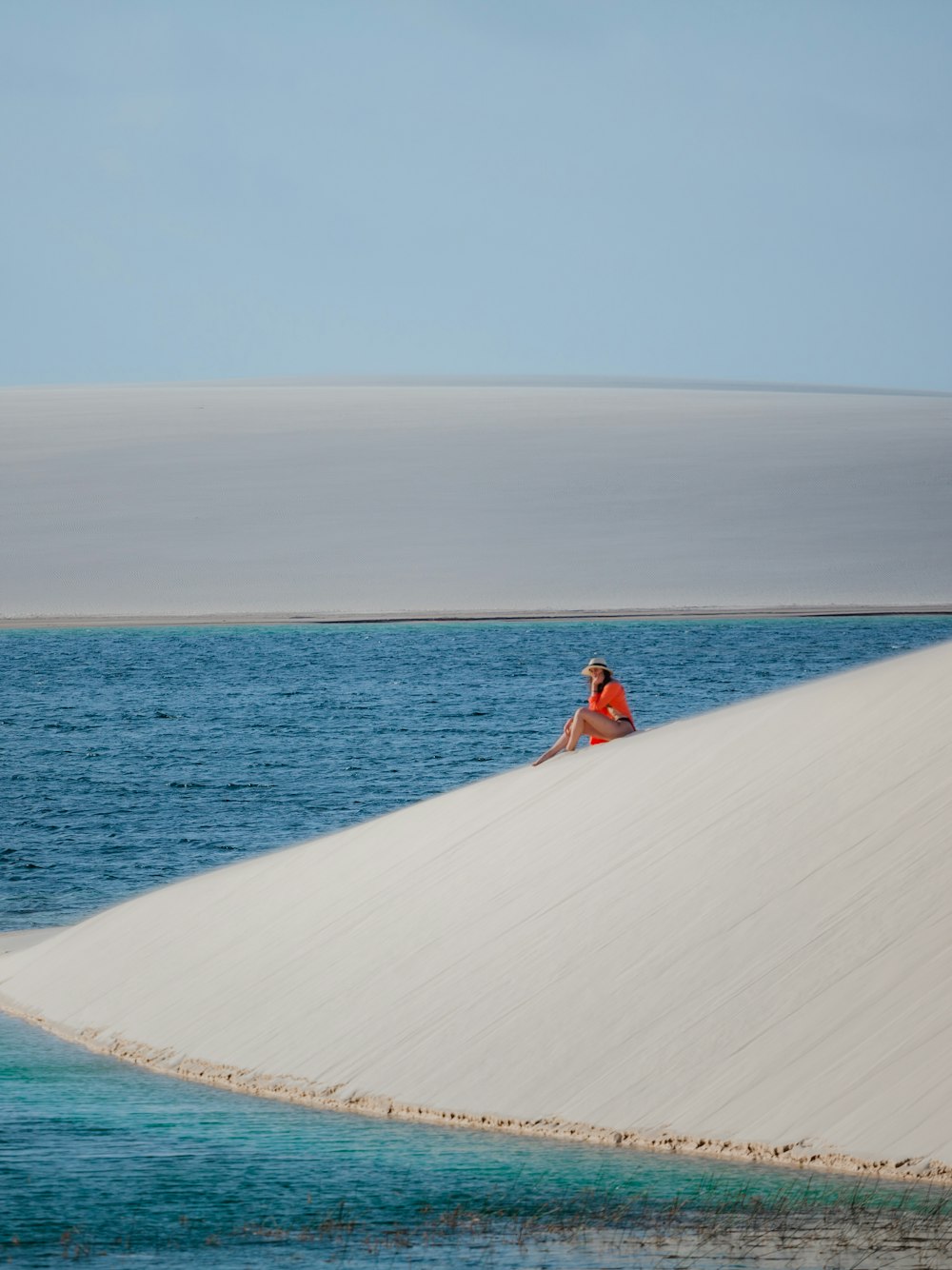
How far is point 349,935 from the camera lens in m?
9.45

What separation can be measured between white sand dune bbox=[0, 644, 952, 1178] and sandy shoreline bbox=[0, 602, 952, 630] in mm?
33549

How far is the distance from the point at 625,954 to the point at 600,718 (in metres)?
2.62

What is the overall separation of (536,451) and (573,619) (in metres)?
15.8

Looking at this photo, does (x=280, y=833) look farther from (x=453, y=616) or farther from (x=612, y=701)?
(x=453, y=616)

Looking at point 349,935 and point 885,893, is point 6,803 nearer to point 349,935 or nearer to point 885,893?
point 349,935

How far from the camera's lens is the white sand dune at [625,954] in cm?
Answer: 720

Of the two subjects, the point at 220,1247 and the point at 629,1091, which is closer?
the point at 220,1247

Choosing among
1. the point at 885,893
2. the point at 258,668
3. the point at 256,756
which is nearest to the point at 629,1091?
the point at 885,893

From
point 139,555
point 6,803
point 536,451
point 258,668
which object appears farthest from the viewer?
point 536,451

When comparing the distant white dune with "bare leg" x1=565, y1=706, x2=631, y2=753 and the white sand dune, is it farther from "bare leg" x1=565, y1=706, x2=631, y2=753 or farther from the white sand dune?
the white sand dune

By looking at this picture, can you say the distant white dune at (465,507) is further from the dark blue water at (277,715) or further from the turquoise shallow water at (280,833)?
the turquoise shallow water at (280,833)

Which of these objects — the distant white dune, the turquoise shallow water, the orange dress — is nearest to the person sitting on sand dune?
the orange dress

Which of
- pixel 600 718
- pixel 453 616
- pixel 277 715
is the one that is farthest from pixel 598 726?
pixel 453 616

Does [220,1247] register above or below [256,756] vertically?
below
